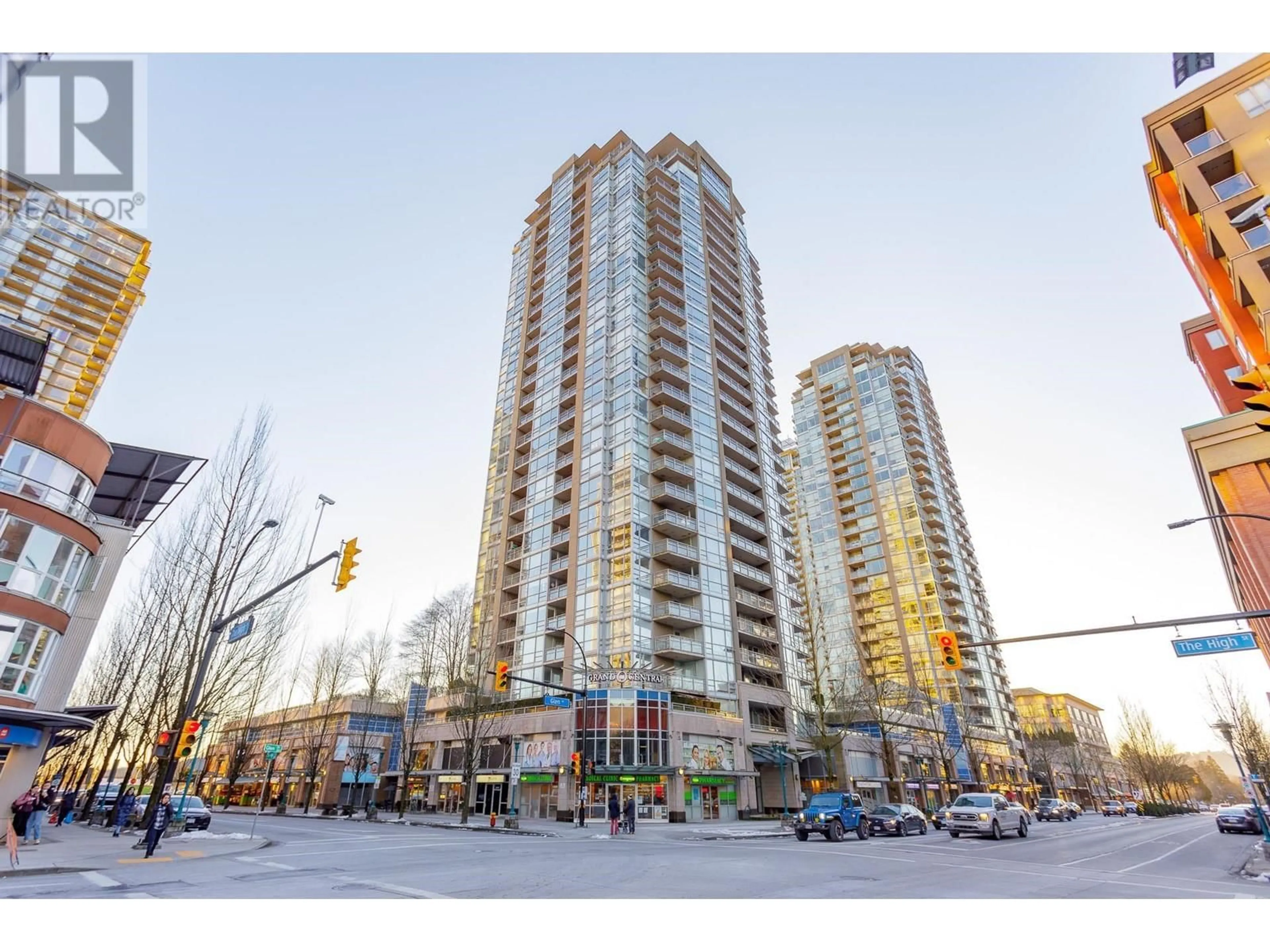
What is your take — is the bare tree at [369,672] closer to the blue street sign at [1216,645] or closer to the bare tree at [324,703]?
the bare tree at [324,703]

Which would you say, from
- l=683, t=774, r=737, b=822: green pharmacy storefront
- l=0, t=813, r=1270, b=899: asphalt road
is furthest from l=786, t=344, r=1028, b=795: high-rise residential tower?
l=0, t=813, r=1270, b=899: asphalt road

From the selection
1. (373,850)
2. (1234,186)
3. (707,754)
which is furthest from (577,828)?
(1234,186)

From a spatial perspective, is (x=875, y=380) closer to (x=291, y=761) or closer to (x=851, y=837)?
(x=851, y=837)

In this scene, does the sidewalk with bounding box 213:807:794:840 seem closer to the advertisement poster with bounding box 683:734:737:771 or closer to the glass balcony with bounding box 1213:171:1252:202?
the advertisement poster with bounding box 683:734:737:771

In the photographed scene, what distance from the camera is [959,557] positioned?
9988 centimetres

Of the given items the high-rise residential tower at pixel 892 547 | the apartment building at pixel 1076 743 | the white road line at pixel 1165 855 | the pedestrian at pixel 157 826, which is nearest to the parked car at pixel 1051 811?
the high-rise residential tower at pixel 892 547

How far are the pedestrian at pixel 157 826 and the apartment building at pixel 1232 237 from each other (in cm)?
4140

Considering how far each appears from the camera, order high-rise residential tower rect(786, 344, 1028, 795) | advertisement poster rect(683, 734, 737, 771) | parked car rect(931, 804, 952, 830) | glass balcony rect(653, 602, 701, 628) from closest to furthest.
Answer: parked car rect(931, 804, 952, 830) → advertisement poster rect(683, 734, 737, 771) → glass balcony rect(653, 602, 701, 628) → high-rise residential tower rect(786, 344, 1028, 795)

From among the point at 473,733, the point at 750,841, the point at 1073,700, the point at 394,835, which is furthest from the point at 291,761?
the point at 1073,700

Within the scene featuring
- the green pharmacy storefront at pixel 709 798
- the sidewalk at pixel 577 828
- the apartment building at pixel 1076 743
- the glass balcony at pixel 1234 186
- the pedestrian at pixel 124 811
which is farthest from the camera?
the apartment building at pixel 1076 743

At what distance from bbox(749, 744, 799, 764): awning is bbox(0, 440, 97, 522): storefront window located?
141ft

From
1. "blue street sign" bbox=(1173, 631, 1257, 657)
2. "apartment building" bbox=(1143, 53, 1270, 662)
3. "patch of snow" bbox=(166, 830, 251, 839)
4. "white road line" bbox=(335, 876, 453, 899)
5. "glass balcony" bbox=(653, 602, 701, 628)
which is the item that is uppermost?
"apartment building" bbox=(1143, 53, 1270, 662)

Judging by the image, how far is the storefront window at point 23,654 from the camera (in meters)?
20.4

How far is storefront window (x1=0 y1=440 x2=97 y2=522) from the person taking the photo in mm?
21281
